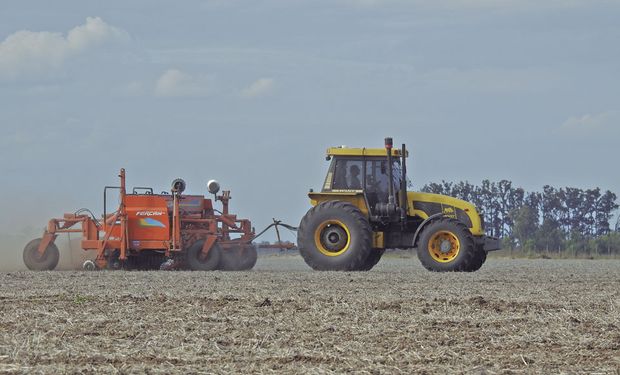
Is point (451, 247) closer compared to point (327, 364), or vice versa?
point (327, 364)

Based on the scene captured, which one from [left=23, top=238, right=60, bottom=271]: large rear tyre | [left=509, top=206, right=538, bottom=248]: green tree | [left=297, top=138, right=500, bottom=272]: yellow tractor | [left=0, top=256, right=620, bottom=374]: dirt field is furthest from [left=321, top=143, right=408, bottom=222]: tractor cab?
[left=509, top=206, right=538, bottom=248]: green tree

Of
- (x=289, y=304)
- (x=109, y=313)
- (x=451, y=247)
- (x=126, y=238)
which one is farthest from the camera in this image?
(x=126, y=238)

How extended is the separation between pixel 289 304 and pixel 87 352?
14.1ft

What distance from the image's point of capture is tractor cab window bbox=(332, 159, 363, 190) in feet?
74.0

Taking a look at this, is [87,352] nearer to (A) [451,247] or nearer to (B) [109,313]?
(B) [109,313]

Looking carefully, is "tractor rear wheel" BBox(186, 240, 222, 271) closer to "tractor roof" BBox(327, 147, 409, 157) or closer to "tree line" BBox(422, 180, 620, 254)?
"tractor roof" BBox(327, 147, 409, 157)

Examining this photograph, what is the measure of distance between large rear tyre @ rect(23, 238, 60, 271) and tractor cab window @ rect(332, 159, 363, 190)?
277 inches

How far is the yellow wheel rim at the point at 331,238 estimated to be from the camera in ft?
72.8

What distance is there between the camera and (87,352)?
30.9ft

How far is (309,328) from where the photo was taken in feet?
36.4

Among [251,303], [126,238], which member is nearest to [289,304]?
[251,303]

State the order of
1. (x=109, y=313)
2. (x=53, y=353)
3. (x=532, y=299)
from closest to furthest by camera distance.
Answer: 1. (x=53, y=353)
2. (x=109, y=313)
3. (x=532, y=299)

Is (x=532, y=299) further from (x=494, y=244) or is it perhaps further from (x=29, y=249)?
(x=29, y=249)

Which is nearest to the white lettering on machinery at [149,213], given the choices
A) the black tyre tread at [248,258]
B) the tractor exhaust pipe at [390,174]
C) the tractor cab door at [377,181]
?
the black tyre tread at [248,258]
